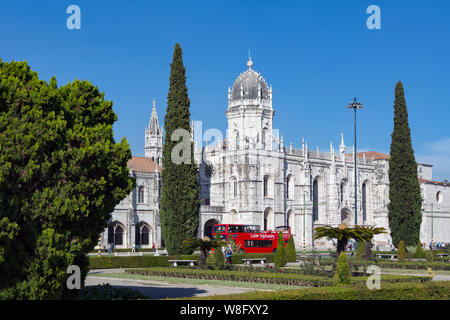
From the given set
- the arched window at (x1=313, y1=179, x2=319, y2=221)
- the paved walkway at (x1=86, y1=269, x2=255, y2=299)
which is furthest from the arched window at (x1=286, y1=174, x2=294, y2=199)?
the paved walkway at (x1=86, y1=269, x2=255, y2=299)

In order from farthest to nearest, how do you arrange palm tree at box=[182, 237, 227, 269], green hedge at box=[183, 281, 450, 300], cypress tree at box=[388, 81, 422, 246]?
cypress tree at box=[388, 81, 422, 246]
palm tree at box=[182, 237, 227, 269]
green hedge at box=[183, 281, 450, 300]

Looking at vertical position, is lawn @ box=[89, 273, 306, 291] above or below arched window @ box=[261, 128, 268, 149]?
below

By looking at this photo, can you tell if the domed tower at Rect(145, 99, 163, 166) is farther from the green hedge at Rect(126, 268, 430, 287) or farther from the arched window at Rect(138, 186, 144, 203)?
the green hedge at Rect(126, 268, 430, 287)

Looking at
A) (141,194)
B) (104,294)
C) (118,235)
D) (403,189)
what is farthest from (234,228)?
(104,294)

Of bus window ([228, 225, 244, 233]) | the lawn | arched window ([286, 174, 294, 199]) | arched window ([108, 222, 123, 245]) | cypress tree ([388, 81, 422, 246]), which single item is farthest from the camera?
arched window ([286, 174, 294, 199])

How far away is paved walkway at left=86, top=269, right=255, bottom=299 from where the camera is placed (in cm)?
2239

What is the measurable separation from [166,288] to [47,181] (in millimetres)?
10104

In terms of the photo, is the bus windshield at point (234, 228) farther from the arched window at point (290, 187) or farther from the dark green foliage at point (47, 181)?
the dark green foliage at point (47, 181)

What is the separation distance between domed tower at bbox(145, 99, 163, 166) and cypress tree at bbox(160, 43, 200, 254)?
1549 inches

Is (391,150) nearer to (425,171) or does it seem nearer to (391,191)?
(391,191)

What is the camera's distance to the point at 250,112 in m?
70.9

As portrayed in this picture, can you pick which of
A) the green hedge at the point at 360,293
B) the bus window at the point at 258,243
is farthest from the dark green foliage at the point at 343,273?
the bus window at the point at 258,243

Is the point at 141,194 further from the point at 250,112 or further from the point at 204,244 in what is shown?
the point at 204,244
